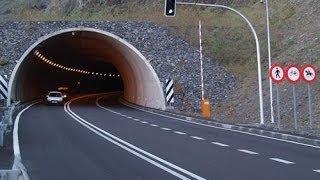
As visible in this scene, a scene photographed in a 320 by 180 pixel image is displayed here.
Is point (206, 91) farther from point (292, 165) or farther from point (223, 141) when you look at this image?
point (292, 165)

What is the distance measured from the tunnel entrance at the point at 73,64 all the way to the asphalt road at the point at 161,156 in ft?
64.8

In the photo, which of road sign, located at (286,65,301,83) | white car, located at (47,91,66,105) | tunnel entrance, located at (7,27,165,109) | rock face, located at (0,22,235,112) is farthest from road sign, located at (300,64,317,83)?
white car, located at (47,91,66,105)

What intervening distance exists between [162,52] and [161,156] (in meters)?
29.4

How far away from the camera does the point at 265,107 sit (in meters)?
33.8

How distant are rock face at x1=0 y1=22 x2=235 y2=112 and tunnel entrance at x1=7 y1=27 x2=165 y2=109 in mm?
784

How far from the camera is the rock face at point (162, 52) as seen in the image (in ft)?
138

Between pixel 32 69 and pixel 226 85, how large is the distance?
2190 cm

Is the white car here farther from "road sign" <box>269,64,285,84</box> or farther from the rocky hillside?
"road sign" <box>269,64,285,84</box>

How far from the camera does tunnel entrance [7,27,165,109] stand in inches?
1705

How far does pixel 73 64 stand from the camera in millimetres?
77000

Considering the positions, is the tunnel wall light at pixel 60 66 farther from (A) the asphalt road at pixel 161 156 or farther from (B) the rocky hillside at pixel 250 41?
(A) the asphalt road at pixel 161 156

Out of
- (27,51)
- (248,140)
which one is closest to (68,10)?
(27,51)

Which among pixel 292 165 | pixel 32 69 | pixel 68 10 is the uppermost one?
pixel 68 10

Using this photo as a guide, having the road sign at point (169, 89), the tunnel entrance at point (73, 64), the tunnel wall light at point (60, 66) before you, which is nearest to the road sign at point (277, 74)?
the road sign at point (169, 89)
